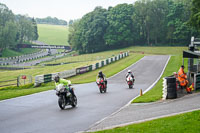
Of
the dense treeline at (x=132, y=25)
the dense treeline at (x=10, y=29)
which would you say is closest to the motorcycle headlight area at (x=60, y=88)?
the dense treeline at (x=132, y=25)

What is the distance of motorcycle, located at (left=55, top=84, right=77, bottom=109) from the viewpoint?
46.9ft

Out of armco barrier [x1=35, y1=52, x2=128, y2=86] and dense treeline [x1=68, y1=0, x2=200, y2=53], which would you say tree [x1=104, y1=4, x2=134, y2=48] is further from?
armco barrier [x1=35, y1=52, x2=128, y2=86]

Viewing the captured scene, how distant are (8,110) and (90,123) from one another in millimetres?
5473

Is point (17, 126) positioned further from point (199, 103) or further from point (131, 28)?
point (131, 28)

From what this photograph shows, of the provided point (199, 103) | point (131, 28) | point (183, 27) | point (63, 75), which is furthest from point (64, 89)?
point (131, 28)

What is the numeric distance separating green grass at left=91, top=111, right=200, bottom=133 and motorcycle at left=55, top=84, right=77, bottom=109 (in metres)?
5.10

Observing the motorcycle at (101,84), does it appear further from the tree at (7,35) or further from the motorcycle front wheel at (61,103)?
the tree at (7,35)

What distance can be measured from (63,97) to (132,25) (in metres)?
88.0

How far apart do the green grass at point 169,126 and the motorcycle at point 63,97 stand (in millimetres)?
5097

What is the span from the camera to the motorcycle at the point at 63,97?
14.3 m

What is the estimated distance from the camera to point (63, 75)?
3641cm

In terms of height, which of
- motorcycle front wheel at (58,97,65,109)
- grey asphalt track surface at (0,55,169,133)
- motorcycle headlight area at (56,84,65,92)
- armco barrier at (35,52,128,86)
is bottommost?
armco barrier at (35,52,128,86)

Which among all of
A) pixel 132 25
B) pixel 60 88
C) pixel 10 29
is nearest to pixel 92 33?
pixel 132 25

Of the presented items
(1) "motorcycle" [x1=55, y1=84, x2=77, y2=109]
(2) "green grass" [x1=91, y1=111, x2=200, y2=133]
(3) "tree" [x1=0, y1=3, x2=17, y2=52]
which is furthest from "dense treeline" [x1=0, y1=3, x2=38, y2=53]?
(2) "green grass" [x1=91, y1=111, x2=200, y2=133]
